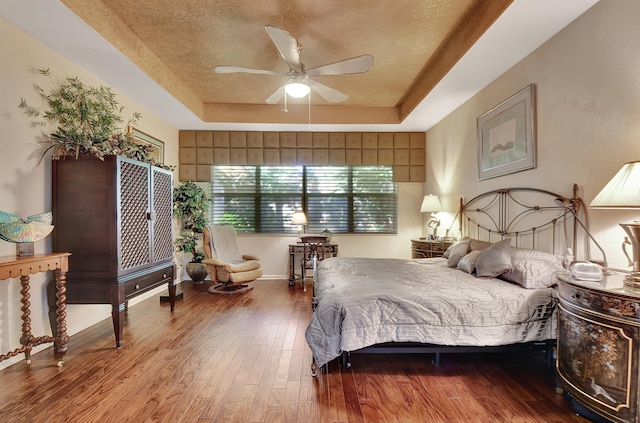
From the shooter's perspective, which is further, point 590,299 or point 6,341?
point 6,341

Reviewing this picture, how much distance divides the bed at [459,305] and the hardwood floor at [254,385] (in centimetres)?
22

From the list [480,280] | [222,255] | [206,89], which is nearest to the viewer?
[480,280]

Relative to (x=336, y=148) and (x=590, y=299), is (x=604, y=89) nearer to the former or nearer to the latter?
(x=590, y=299)

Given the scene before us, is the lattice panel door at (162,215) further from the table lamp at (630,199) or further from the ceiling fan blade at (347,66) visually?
the table lamp at (630,199)

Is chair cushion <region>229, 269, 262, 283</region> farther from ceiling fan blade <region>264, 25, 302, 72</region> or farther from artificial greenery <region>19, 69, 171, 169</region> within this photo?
ceiling fan blade <region>264, 25, 302, 72</region>

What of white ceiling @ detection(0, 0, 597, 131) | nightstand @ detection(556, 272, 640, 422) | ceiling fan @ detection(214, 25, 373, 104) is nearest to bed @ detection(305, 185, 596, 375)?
nightstand @ detection(556, 272, 640, 422)

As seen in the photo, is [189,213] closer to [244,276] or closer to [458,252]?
[244,276]

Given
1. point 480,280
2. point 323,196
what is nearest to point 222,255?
point 323,196

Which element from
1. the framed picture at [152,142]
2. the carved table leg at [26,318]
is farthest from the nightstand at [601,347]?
the framed picture at [152,142]

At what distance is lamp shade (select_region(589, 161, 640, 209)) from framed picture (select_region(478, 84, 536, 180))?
48.2 inches

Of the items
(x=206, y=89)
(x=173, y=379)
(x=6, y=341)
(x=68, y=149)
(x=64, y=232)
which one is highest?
(x=206, y=89)

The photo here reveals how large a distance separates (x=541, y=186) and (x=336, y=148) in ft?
11.2

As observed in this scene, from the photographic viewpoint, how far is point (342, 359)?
8.15 feet

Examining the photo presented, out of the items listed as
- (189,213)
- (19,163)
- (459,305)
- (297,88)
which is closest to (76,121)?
(19,163)
